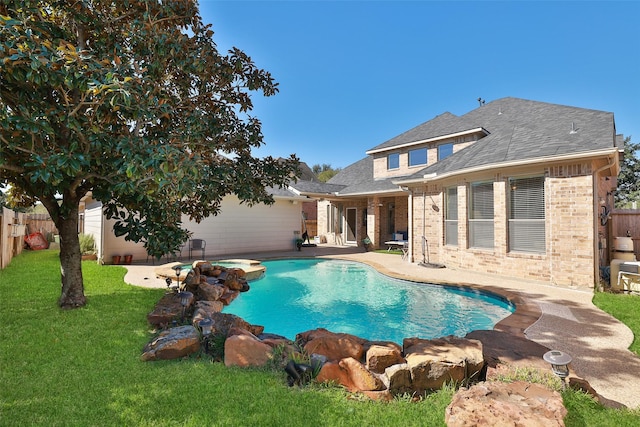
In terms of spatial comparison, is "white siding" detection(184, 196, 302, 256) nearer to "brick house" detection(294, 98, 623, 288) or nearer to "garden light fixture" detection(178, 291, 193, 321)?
"brick house" detection(294, 98, 623, 288)

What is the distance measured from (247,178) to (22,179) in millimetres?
3751

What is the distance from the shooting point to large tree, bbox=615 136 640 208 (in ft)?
85.0

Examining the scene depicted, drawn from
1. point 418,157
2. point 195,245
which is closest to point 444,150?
point 418,157

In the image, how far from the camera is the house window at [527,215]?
8.65m

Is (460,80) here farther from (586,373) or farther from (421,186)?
(586,373)

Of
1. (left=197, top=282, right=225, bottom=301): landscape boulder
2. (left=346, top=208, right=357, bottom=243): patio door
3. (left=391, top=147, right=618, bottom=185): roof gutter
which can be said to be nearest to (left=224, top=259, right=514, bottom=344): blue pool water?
(left=197, top=282, right=225, bottom=301): landscape boulder

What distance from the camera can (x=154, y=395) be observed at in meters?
2.93

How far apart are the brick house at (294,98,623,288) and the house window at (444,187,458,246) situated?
0.12 feet

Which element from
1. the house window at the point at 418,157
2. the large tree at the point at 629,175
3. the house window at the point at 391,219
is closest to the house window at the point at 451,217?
the house window at the point at 418,157

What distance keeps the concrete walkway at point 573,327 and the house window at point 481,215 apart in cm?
112

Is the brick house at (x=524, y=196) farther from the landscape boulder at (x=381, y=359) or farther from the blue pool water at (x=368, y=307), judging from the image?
the landscape boulder at (x=381, y=359)

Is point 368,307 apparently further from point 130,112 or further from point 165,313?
point 130,112

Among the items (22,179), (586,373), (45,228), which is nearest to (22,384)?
(22,179)

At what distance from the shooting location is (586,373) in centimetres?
370
